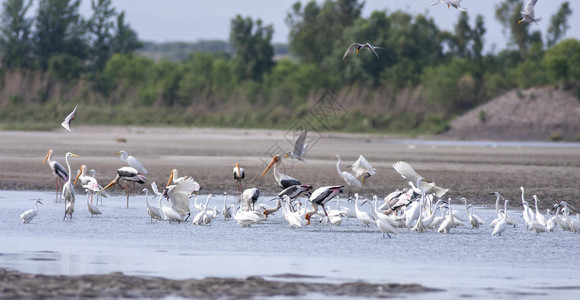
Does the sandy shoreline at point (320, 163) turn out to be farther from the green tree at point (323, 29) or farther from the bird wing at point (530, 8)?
the green tree at point (323, 29)

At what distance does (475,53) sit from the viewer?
7269 centimetres

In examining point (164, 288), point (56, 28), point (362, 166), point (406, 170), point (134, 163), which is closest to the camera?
point (164, 288)

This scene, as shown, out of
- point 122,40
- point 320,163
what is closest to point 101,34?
point 122,40

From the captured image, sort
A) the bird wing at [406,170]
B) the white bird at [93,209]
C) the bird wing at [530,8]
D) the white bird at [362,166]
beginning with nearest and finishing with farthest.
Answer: the bird wing at [530,8] → the white bird at [93,209] → the bird wing at [406,170] → the white bird at [362,166]

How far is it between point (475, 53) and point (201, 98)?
72.6 ft

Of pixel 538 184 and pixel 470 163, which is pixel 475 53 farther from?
pixel 538 184

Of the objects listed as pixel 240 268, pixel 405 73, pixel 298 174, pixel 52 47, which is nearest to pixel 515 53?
pixel 405 73

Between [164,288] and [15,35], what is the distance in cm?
7396

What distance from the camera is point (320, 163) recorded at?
31109mm

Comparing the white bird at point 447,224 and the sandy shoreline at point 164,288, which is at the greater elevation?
the sandy shoreline at point 164,288

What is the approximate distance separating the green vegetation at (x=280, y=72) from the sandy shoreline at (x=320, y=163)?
13.7 meters

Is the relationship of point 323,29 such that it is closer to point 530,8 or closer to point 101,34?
point 101,34

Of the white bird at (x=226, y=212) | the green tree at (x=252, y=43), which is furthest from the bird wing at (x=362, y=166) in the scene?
the green tree at (x=252, y=43)

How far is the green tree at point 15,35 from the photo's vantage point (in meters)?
77.5
